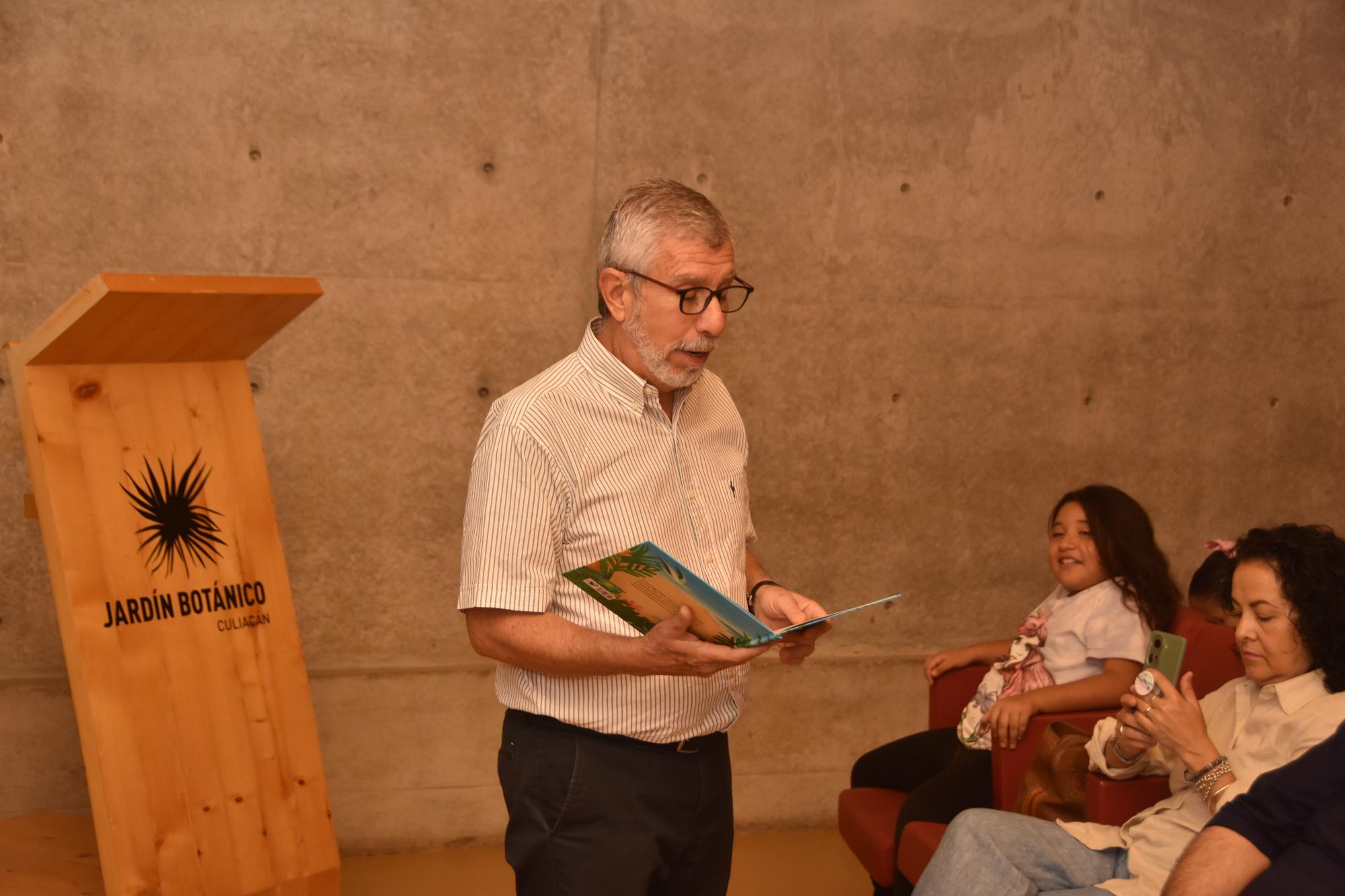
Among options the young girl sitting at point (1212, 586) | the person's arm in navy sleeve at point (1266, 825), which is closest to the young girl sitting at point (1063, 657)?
the young girl sitting at point (1212, 586)

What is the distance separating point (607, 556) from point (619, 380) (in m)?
0.30

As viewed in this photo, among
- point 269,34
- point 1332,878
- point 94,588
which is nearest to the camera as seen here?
point 1332,878

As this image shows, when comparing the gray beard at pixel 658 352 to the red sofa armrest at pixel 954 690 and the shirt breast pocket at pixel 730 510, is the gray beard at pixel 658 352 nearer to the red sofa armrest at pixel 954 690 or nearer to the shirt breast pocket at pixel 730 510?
the shirt breast pocket at pixel 730 510

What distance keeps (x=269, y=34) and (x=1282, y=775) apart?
10.5ft

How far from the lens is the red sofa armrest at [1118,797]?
260 cm

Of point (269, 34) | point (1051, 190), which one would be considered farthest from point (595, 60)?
point (1051, 190)

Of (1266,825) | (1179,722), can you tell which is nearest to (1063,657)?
(1179,722)

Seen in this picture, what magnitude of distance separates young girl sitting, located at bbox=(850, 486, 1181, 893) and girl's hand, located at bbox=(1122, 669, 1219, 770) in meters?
0.53

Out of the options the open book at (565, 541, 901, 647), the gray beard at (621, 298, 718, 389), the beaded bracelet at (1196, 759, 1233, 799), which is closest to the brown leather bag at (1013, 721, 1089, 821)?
the beaded bracelet at (1196, 759, 1233, 799)

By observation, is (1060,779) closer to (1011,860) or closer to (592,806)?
(1011,860)

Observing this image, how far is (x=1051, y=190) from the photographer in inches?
160

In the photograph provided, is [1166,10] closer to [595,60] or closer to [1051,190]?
[1051,190]

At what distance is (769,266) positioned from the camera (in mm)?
3891

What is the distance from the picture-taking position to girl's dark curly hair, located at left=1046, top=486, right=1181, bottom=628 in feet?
10.0
